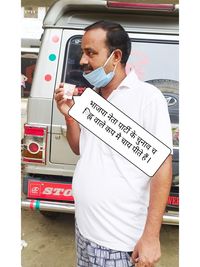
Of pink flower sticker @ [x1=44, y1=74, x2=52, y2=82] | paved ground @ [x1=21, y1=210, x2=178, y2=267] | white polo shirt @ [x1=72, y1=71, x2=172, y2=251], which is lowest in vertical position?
paved ground @ [x1=21, y1=210, x2=178, y2=267]

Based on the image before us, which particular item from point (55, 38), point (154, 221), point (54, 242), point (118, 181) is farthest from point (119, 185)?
point (54, 242)

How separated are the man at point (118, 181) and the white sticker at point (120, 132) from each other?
0.02 m

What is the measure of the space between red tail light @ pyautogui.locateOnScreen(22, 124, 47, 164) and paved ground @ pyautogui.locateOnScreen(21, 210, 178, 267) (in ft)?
2.49

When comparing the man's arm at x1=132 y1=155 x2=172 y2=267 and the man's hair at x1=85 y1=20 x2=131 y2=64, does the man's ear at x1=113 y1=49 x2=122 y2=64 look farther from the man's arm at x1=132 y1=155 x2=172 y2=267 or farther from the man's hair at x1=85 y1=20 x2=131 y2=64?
the man's arm at x1=132 y1=155 x2=172 y2=267

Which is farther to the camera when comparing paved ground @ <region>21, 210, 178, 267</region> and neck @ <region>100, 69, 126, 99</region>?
paved ground @ <region>21, 210, 178, 267</region>

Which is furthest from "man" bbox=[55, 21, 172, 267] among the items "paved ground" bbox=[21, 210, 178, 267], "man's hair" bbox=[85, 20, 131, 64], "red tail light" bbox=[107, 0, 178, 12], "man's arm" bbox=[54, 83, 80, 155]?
"paved ground" bbox=[21, 210, 178, 267]

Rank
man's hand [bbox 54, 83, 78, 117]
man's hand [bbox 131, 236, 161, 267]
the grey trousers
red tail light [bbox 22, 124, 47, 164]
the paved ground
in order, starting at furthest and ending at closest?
the paved ground
red tail light [bbox 22, 124, 47, 164]
man's hand [bbox 54, 83, 78, 117]
the grey trousers
man's hand [bbox 131, 236, 161, 267]

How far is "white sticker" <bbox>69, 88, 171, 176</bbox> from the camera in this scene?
64.1 inches

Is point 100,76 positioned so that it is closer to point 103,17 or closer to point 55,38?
point 103,17

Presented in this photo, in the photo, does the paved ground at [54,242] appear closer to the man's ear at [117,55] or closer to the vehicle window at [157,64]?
the vehicle window at [157,64]

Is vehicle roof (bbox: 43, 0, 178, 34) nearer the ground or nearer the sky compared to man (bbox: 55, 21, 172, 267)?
nearer the sky

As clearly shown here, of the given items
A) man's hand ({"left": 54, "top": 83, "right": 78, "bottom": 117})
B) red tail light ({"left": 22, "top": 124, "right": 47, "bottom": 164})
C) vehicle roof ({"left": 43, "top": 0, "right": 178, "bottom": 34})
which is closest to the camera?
man's hand ({"left": 54, "top": 83, "right": 78, "bottom": 117})

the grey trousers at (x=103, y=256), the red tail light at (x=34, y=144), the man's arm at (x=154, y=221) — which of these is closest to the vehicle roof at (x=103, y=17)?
the red tail light at (x=34, y=144)
